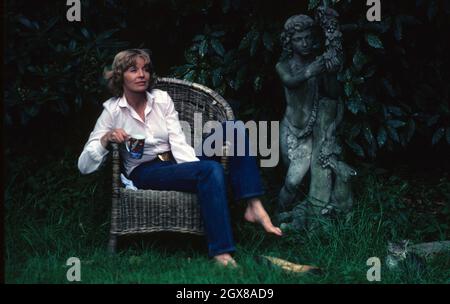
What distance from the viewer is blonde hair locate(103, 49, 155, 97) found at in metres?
4.56

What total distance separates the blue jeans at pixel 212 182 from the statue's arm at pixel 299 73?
0.53 meters

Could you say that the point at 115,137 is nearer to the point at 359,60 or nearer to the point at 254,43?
the point at 254,43

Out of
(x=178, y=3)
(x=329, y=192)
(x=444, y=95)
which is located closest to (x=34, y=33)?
(x=178, y=3)

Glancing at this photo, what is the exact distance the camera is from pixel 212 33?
5426mm

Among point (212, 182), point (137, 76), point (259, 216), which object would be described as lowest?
point (259, 216)

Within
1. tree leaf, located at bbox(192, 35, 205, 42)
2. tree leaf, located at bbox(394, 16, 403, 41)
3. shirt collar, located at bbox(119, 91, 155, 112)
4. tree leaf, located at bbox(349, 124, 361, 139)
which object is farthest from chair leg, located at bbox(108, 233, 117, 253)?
tree leaf, located at bbox(394, 16, 403, 41)

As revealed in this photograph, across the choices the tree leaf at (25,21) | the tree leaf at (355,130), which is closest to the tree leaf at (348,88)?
the tree leaf at (355,130)

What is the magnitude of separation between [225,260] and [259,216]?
1.33 feet

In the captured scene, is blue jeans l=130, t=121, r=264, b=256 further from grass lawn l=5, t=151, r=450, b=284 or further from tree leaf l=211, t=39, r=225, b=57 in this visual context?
tree leaf l=211, t=39, r=225, b=57

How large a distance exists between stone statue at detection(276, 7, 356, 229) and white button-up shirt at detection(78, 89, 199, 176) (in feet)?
2.45

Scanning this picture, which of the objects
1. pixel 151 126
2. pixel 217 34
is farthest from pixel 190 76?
pixel 151 126

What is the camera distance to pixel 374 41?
5004 mm

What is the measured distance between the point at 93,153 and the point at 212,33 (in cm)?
149

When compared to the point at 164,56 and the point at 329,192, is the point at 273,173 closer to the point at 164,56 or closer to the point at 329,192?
the point at 329,192
